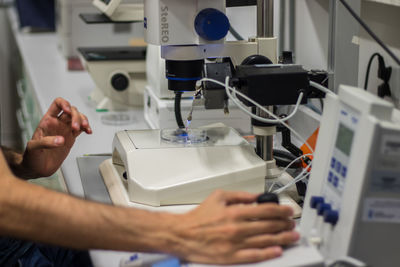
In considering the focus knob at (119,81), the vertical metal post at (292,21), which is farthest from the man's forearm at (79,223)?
the vertical metal post at (292,21)

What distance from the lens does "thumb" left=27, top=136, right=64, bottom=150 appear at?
1.28m

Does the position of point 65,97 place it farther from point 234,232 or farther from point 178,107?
point 234,232

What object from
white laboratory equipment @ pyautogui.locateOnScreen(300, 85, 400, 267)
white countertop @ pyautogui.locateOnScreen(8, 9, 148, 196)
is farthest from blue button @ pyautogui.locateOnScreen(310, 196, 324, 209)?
white countertop @ pyautogui.locateOnScreen(8, 9, 148, 196)

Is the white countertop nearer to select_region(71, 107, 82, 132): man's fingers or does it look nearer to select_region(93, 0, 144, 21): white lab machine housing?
select_region(71, 107, 82, 132): man's fingers

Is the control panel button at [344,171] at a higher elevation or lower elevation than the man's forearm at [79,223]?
higher

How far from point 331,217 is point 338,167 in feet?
0.27

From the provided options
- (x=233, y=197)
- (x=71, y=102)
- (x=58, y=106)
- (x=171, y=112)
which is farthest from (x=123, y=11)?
(x=233, y=197)

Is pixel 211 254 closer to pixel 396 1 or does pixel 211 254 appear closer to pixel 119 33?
pixel 396 1

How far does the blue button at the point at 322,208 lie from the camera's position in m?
0.96

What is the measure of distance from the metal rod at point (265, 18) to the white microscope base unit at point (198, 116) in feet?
1.59

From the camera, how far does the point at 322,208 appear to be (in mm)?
961

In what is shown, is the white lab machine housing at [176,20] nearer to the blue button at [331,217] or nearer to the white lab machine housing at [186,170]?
the white lab machine housing at [186,170]

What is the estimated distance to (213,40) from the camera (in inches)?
52.1

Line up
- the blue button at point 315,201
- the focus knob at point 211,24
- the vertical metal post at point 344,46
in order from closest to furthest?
the blue button at point 315,201 < the focus knob at point 211,24 < the vertical metal post at point 344,46
